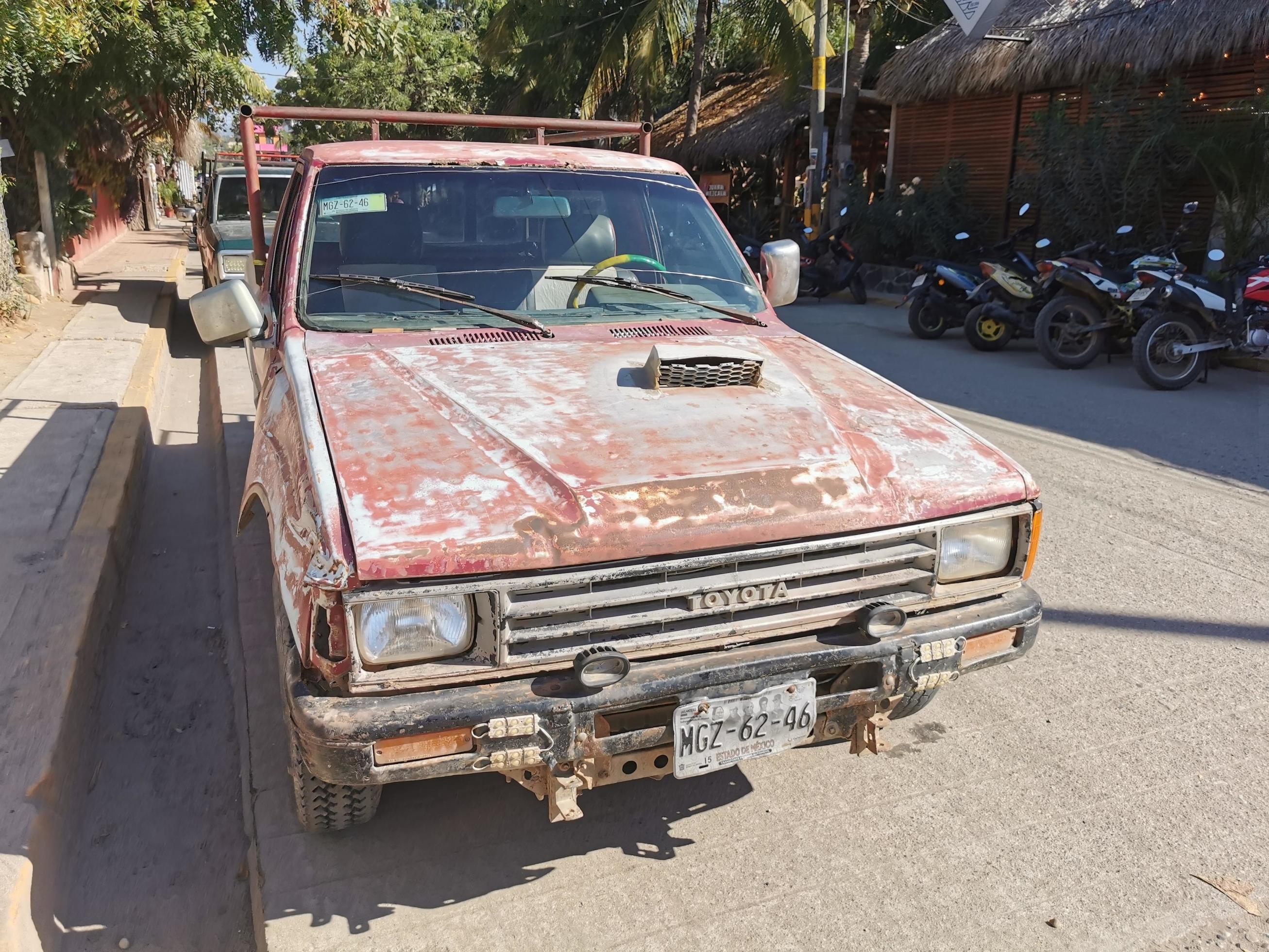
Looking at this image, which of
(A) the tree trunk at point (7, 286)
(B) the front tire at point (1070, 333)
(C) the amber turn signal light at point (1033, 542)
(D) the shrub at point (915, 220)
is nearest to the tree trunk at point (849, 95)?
(D) the shrub at point (915, 220)

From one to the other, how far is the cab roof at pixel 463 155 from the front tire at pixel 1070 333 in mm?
6556

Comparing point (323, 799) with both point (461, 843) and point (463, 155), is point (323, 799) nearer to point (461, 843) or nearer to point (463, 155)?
point (461, 843)

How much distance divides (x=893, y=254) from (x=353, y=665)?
1518 cm

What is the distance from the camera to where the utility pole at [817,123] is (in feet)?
46.2

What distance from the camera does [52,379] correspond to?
26.7ft

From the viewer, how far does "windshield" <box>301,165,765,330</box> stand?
11.4 feet

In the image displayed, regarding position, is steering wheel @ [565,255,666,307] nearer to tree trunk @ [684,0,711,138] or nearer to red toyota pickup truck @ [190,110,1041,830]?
red toyota pickup truck @ [190,110,1041,830]

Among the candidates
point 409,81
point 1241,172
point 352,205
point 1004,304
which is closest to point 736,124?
point 1004,304

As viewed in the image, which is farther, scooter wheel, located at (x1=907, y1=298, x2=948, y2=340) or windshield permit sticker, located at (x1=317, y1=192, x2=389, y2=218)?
scooter wheel, located at (x1=907, y1=298, x2=948, y2=340)

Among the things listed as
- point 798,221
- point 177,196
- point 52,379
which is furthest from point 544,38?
point 177,196

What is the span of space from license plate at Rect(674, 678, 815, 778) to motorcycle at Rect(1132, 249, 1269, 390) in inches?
293

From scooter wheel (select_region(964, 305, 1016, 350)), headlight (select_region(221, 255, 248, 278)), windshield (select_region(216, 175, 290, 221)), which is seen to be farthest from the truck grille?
windshield (select_region(216, 175, 290, 221))

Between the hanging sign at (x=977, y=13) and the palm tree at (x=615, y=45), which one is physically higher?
the palm tree at (x=615, y=45)

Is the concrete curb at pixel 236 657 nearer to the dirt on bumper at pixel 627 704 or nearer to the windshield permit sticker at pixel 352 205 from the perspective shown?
the dirt on bumper at pixel 627 704
